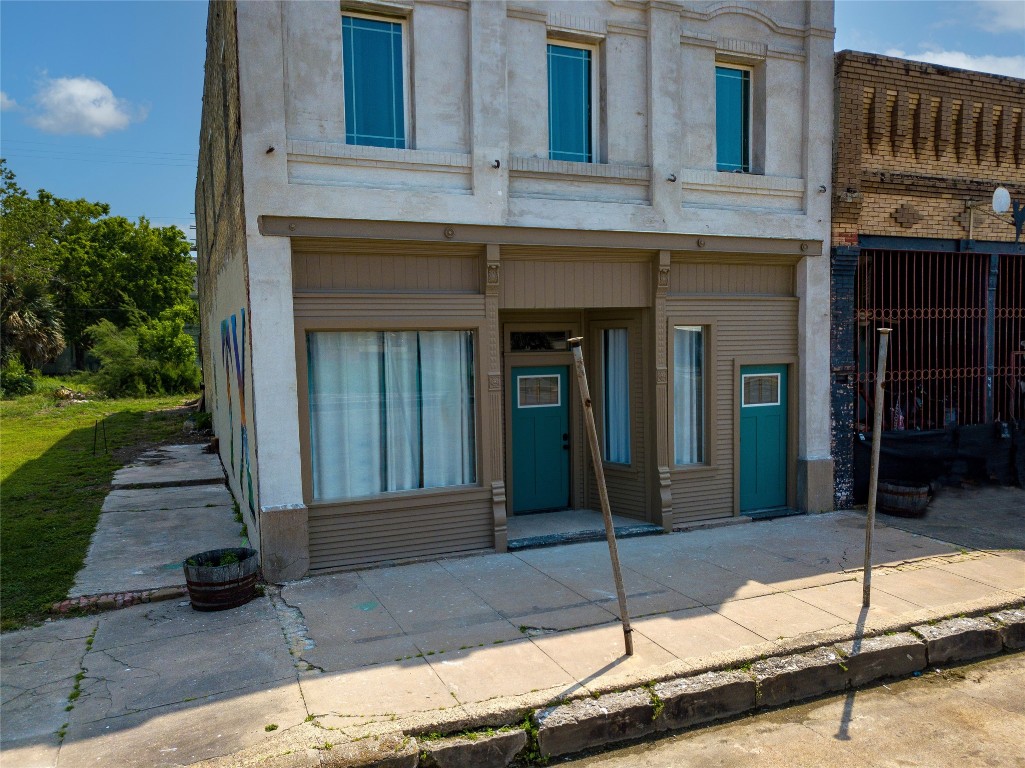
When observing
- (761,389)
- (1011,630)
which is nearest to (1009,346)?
(761,389)

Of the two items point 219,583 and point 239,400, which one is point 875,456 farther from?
point 239,400

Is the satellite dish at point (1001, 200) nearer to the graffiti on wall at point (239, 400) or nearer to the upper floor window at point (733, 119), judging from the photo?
the upper floor window at point (733, 119)

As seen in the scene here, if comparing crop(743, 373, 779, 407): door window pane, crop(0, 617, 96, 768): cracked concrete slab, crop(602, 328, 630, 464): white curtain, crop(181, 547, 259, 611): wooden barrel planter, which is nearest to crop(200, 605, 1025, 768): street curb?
crop(0, 617, 96, 768): cracked concrete slab

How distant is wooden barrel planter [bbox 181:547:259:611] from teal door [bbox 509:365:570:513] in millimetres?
4064

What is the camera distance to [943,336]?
1209 centimetres

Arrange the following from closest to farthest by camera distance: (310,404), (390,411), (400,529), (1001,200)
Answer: (310,404) < (400,529) < (390,411) < (1001,200)

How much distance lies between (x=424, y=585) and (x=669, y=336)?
455 cm

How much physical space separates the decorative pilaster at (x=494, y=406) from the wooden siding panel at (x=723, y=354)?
2474 millimetres

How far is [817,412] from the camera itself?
35.3 ft

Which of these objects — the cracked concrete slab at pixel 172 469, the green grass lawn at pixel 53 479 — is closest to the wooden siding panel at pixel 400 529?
the green grass lawn at pixel 53 479

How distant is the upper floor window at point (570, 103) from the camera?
30.8 feet

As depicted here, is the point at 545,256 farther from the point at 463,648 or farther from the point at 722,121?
the point at 463,648

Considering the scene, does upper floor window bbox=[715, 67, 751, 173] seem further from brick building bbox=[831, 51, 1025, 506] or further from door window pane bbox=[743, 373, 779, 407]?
door window pane bbox=[743, 373, 779, 407]

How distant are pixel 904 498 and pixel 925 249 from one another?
379 centimetres
